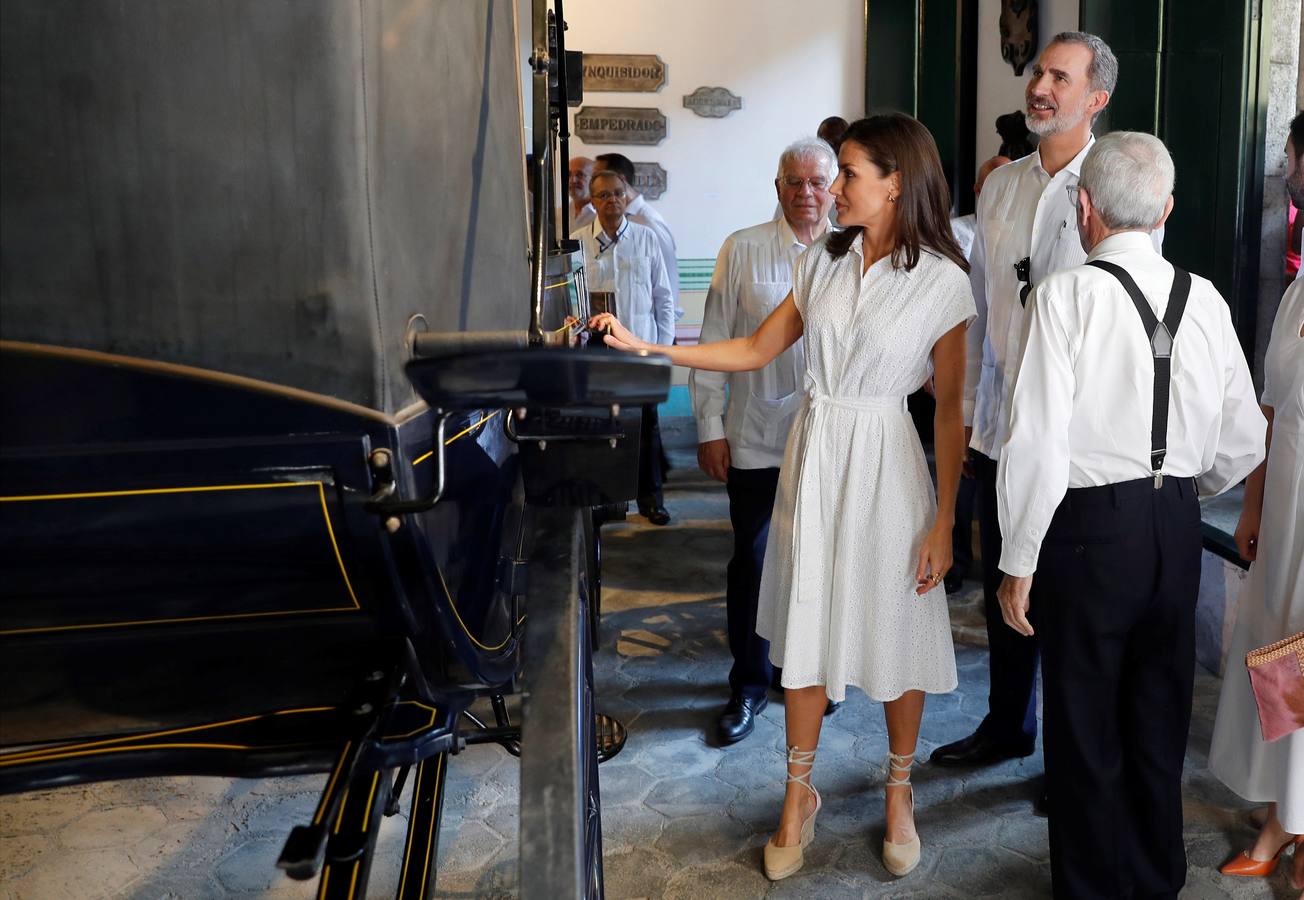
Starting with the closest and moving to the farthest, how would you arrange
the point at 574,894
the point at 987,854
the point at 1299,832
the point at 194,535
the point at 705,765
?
the point at 574,894
the point at 194,535
the point at 1299,832
the point at 987,854
the point at 705,765

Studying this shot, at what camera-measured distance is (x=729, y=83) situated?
8.90 m

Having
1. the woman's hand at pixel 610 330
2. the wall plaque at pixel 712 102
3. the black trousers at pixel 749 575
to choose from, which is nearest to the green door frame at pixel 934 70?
the wall plaque at pixel 712 102

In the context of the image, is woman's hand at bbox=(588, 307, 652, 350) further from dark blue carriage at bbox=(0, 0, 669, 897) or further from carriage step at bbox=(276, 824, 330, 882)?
carriage step at bbox=(276, 824, 330, 882)

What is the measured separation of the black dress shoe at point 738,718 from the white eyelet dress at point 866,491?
846mm

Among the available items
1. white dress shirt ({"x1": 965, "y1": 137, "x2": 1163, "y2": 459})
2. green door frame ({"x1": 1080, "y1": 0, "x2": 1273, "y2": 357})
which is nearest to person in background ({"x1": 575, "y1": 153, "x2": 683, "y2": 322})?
green door frame ({"x1": 1080, "y1": 0, "x2": 1273, "y2": 357})

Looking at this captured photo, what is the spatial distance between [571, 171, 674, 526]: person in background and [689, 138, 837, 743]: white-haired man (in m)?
2.81

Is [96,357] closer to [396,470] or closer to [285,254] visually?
[285,254]

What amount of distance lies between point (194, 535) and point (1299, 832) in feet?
8.01

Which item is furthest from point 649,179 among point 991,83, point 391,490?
point 391,490

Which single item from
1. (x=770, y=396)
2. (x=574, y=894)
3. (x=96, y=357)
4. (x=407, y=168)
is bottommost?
(x=574, y=894)

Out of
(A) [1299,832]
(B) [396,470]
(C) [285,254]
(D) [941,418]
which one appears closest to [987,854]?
(A) [1299,832]

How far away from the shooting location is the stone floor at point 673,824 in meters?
A: 2.87

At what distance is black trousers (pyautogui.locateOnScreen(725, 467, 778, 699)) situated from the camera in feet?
12.2

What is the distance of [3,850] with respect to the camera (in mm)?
3125
